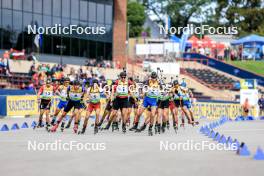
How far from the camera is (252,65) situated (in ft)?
208

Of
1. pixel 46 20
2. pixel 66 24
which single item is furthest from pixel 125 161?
pixel 66 24

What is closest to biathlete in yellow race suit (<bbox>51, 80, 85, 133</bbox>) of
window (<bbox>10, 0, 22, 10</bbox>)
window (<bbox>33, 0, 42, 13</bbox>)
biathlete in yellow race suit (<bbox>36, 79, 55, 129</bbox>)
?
biathlete in yellow race suit (<bbox>36, 79, 55, 129</bbox>)

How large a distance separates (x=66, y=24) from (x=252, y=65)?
19143mm

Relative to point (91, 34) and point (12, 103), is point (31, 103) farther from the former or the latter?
point (91, 34)

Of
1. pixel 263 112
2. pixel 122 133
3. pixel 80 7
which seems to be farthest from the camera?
pixel 80 7

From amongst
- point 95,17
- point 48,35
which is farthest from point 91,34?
point 48,35

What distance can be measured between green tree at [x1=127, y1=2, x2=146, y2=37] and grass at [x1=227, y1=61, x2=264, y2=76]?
93.2 ft

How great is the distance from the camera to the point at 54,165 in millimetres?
13211

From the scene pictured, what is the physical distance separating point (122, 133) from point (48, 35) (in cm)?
2818

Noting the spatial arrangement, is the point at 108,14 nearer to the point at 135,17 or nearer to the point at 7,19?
the point at 7,19

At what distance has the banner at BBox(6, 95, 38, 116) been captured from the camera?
35.4 meters

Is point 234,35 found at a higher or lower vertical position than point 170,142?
higher

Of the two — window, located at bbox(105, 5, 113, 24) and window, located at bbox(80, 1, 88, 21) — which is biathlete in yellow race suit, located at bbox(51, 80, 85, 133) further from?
window, located at bbox(105, 5, 113, 24)

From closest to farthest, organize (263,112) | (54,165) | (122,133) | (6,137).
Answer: (54,165) → (6,137) → (122,133) → (263,112)
